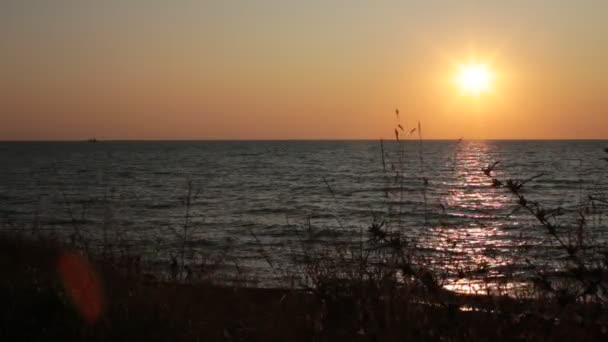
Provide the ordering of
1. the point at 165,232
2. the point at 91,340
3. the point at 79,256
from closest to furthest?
the point at 91,340 → the point at 79,256 → the point at 165,232

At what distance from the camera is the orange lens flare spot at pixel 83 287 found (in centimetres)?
530

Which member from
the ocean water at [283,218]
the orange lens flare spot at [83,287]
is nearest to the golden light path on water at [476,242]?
the ocean water at [283,218]

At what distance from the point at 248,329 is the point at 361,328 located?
40.5 inches

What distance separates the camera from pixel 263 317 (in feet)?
18.8

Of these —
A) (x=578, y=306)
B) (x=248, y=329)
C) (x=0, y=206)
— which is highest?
(x=578, y=306)

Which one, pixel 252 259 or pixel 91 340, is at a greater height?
pixel 91 340

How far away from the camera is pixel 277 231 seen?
19.8 metres

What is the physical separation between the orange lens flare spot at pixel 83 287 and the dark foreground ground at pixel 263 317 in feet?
0.04

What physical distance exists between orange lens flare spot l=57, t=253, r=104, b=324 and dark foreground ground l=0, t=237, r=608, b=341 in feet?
0.04

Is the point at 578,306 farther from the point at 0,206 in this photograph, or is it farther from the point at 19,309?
the point at 0,206

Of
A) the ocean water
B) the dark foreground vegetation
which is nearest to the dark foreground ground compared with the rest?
the dark foreground vegetation

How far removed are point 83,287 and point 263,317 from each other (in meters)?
1.66

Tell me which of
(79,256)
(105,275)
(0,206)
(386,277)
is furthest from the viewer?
(0,206)

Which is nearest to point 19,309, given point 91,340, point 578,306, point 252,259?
point 91,340
